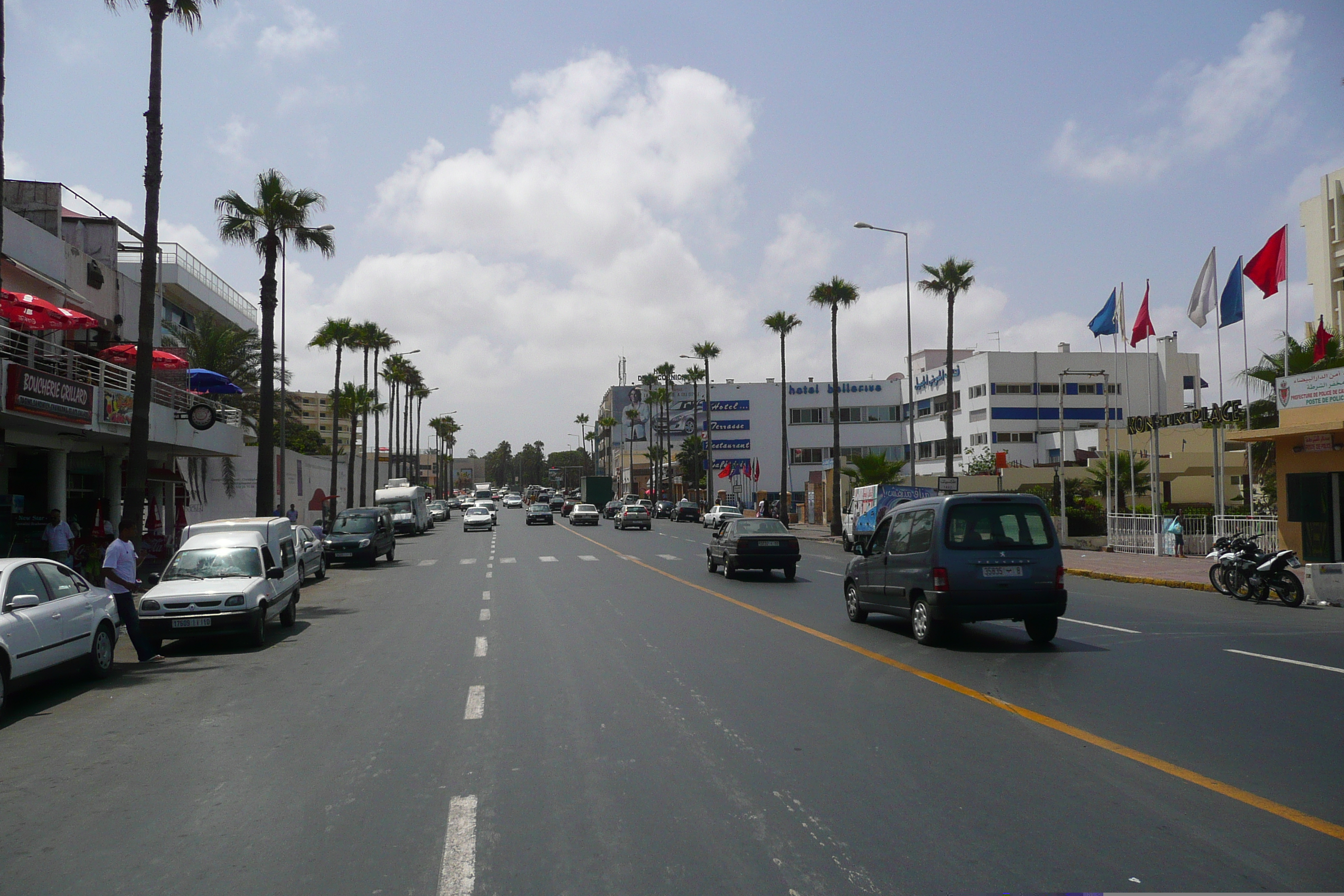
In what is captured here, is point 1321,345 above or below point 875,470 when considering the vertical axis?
above

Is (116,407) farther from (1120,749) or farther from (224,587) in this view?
(1120,749)

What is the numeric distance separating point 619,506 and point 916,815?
70.3 metres

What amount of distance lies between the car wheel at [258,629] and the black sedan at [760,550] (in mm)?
11733

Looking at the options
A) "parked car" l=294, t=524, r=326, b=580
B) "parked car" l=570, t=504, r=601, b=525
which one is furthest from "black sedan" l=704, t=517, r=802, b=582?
"parked car" l=570, t=504, r=601, b=525

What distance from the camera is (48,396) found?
20.3m

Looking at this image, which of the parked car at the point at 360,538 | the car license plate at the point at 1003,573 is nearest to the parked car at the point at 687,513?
the parked car at the point at 360,538

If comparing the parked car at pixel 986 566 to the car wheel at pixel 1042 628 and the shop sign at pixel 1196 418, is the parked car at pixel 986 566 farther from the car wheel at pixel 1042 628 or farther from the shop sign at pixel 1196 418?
the shop sign at pixel 1196 418

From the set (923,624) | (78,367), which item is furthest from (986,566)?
(78,367)

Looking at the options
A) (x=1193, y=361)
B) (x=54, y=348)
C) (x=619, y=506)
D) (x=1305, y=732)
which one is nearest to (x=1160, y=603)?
(x=1305, y=732)

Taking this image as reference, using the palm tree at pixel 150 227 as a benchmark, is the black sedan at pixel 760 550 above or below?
below

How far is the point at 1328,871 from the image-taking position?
178 inches

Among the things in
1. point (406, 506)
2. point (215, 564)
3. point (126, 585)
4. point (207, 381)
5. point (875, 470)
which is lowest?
point (126, 585)

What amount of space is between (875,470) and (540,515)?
28.4 meters

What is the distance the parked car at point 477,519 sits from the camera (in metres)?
59.8
